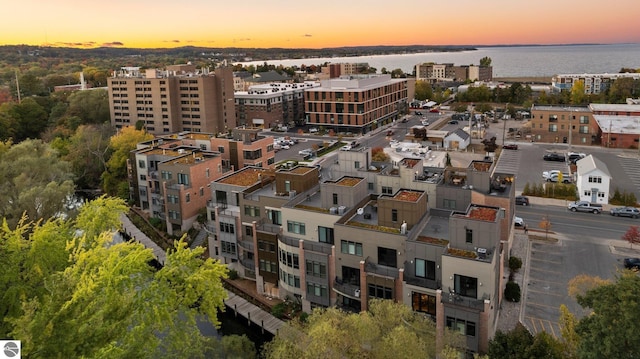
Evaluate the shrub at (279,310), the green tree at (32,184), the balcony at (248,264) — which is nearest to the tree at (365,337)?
the shrub at (279,310)

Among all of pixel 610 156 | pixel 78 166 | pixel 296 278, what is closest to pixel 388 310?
pixel 296 278

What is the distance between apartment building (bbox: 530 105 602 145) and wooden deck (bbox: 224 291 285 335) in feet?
216

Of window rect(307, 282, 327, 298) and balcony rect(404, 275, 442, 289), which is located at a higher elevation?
balcony rect(404, 275, 442, 289)

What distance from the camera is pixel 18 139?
300 ft

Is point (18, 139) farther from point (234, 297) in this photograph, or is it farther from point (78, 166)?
point (234, 297)

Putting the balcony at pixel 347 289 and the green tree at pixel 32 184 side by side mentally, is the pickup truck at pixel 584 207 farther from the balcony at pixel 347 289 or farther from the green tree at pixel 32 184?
the green tree at pixel 32 184

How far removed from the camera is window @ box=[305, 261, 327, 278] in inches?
1201

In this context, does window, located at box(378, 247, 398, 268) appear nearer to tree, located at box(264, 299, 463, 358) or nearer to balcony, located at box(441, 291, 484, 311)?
balcony, located at box(441, 291, 484, 311)

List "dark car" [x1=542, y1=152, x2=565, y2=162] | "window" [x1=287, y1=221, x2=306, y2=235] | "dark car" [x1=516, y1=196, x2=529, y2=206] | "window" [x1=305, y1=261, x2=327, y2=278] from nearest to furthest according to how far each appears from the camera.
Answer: "window" [x1=305, y1=261, x2=327, y2=278]
"window" [x1=287, y1=221, x2=306, y2=235]
"dark car" [x1=516, y1=196, x2=529, y2=206]
"dark car" [x1=542, y1=152, x2=565, y2=162]

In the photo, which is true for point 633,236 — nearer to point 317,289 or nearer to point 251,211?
point 317,289

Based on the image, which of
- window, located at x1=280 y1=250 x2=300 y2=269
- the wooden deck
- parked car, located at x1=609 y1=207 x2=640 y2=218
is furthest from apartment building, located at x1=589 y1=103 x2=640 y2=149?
the wooden deck

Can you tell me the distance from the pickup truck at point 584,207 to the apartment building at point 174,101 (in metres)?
64.4

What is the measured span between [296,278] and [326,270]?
275 centimetres

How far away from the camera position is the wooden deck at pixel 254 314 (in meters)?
31.8
